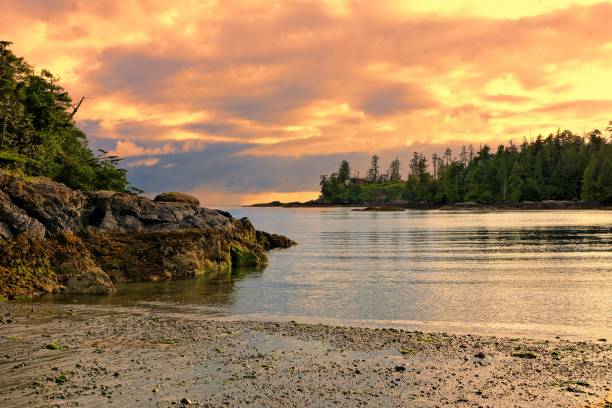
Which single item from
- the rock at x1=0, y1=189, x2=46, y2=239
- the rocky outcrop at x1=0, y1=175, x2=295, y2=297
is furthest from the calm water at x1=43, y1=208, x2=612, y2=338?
the rock at x1=0, y1=189, x2=46, y2=239

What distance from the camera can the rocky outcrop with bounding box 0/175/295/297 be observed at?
99.4ft

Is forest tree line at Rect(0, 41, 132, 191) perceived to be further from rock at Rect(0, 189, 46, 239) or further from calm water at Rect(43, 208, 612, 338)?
calm water at Rect(43, 208, 612, 338)

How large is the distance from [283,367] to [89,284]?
64.0ft

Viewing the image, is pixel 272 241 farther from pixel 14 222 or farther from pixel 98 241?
pixel 14 222

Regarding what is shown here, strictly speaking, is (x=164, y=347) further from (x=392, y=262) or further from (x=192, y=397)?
(x=392, y=262)

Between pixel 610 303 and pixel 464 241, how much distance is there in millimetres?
43879

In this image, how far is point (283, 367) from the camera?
15.5 metres

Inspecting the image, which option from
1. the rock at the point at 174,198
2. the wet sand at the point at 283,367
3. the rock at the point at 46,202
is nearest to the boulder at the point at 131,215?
the rock at the point at 46,202

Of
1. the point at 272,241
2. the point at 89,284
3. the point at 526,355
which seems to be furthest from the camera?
the point at 272,241

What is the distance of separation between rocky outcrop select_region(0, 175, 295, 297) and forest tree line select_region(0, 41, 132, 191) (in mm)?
8000

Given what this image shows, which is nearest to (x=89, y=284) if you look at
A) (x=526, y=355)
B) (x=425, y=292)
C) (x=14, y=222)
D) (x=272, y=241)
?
(x=14, y=222)

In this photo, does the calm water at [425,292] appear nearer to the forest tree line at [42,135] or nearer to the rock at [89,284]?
the rock at [89,284]

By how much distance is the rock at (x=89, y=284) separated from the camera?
30.1 m

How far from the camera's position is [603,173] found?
19012 centimetres
